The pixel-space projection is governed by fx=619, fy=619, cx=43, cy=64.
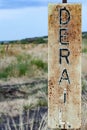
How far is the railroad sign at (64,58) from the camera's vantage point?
5.85 m

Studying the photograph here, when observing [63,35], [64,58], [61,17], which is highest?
[61,17]

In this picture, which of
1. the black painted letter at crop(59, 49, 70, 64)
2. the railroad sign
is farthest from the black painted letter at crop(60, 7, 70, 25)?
the black painted letter at crop(59, 49, 70, 64)

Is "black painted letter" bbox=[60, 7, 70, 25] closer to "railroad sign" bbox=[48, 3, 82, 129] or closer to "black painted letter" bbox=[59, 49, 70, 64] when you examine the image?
"railroad sign" bbox=[48, 3, 82, 129]

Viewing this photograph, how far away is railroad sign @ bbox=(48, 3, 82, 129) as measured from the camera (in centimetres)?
585

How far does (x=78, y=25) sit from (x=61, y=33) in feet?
0.59

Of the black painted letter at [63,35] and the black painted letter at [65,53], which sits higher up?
the black painted letter at [63,35]

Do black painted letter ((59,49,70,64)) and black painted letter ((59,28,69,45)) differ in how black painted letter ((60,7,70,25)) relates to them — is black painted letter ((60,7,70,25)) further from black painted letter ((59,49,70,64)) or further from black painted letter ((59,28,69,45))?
black painted letter ((59,49,70,64))

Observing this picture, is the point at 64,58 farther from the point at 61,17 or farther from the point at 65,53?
the point at 61,17

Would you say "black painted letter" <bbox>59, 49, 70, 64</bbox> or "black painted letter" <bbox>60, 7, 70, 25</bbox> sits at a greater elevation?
"black painted letter" <bbox>60, 7, 70, 25</bbox>

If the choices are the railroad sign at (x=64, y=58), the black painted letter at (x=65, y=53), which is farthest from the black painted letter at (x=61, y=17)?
the black painted letter at (x=65, y=53)

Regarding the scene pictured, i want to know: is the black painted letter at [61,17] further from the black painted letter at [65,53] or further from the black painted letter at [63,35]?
the black painted letter at [65,53]

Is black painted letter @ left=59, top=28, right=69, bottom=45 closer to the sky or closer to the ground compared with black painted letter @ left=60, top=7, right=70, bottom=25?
closer to the ground

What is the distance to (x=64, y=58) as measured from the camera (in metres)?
5.87

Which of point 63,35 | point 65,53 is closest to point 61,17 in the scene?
point 63,35
